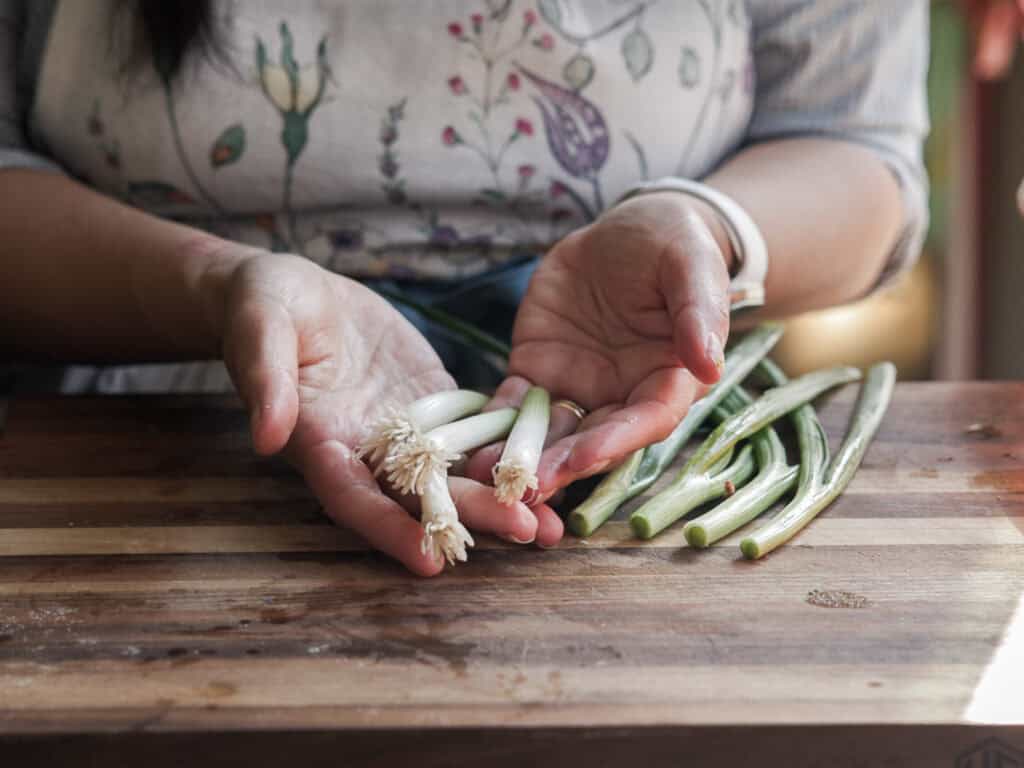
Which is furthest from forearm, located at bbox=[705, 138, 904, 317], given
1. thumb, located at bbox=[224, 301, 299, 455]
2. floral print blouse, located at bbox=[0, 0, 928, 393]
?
thumb, located at bbox=[224, 301, 299, 455]

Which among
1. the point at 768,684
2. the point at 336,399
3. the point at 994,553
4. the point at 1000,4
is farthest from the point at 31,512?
the point at 1000,4

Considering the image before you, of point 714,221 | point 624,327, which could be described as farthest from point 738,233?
point 624,327

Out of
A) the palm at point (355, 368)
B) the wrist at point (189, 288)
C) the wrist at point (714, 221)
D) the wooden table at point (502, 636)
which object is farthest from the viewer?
the wrist at point (714, 221)

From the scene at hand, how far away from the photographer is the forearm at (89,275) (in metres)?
1.17

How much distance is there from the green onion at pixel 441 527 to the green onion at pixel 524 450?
0.15 ft

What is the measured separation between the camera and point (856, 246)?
145 cm

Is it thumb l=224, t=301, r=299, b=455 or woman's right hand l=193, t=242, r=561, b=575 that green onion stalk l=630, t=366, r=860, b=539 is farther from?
thumb l=224, t=301, r=299, b=455

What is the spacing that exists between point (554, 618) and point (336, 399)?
0.35 m

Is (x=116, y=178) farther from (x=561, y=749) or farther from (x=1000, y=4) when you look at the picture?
(x=1000, y=4)

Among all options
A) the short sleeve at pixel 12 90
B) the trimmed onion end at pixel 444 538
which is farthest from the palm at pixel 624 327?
the short sleeve at pixel 12 90

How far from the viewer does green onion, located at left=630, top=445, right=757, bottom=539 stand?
0.88 meters

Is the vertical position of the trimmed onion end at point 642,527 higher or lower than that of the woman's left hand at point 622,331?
lower

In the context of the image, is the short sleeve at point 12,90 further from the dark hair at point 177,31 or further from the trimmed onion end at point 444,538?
the trimmed onion end at point 444,538

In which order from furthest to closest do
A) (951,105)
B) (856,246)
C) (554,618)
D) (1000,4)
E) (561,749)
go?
(951,105), (1000,4), (856,246), (554,618), (561,749)
